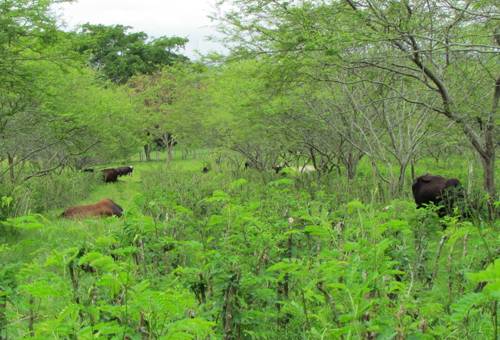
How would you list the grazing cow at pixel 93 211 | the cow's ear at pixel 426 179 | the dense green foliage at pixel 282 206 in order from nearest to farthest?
the dense green foliage at pixel 282 206, the cow's ear at pixel 426 179, the grazing cow at pixel 93 211

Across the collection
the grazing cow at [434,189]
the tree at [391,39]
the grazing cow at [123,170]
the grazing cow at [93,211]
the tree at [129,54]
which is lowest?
the grazing cow at [123,170]

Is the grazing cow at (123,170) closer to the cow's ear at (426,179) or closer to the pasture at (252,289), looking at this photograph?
the cow's ear at (426,179)

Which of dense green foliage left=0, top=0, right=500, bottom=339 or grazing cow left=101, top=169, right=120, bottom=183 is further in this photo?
grazing cow left=101, top=169, right=120, bottom=183

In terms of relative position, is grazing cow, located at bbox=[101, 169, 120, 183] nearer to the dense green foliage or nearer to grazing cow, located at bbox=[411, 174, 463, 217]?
the dense green foliage

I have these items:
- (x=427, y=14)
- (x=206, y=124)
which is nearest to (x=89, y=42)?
(x=427, y=14)

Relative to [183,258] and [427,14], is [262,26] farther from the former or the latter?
[183,258]

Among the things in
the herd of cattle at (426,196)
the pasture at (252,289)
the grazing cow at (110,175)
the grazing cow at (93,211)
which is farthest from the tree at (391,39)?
the grazing cow at (110,175)

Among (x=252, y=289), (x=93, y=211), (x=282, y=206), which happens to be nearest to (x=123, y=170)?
(x=93, y=211)

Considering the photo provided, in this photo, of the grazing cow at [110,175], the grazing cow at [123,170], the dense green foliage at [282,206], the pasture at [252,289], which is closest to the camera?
the pasture at [252,289]

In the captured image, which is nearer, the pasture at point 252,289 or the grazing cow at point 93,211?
the pasture at point 252,289

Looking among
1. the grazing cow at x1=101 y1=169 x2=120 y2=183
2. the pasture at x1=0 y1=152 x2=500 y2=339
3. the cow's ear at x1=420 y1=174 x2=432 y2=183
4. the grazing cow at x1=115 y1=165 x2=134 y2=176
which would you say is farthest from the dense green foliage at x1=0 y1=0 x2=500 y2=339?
the grazing cow at x1=115 y1=165 x2=134 y2=176

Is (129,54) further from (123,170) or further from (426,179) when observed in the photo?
(426,179)

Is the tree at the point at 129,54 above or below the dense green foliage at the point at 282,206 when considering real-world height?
above

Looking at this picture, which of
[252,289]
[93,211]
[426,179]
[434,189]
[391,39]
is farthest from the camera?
[93,211]
